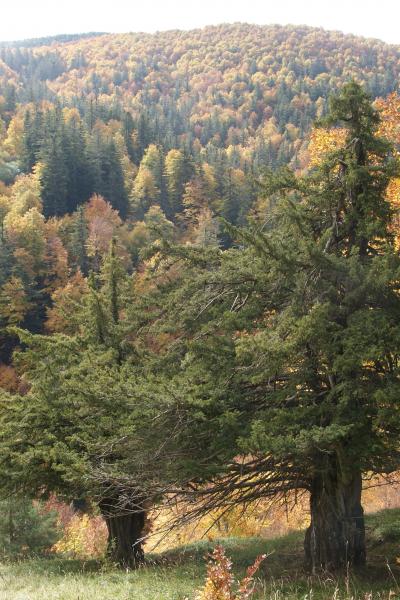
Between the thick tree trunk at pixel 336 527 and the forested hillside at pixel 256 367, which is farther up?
the forested hillside at pixel 256 367

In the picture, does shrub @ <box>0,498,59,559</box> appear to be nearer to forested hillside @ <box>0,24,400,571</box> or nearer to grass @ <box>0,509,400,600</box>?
grass @ <box>0,509,400,600</box>

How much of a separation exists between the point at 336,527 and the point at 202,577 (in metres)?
2.63

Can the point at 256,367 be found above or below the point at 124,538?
above

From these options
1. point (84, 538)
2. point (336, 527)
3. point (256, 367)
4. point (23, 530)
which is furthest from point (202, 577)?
point (84, 538)

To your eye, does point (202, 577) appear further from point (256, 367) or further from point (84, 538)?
point (84, 538)

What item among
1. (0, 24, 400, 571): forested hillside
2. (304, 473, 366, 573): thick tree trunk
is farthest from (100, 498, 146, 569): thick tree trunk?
(304, 473, 366, 573): thick tree trunk

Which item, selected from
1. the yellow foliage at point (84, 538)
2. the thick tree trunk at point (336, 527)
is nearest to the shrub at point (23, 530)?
the yellow foliage at point (84, 538)

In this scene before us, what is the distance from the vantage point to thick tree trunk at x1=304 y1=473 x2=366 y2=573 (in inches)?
370

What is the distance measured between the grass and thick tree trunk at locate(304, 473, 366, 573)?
0.34 m

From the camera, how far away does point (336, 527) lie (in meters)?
9.55

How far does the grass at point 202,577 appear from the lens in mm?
7320

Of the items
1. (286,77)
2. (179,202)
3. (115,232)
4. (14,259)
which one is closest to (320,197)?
(14,259)

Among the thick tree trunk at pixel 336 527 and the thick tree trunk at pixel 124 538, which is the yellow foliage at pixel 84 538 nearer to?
the thick tree trunk at pixel 124 538

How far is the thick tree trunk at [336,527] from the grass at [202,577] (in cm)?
34
